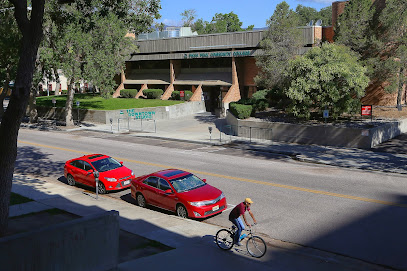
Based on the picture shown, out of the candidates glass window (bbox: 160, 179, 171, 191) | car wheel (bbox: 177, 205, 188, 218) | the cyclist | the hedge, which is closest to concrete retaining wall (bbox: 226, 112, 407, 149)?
glass window (bbox: 160, 179, 171, 191)

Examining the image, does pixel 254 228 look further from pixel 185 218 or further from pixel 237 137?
pixel 237 137

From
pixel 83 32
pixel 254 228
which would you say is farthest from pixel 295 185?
pixel 83 32

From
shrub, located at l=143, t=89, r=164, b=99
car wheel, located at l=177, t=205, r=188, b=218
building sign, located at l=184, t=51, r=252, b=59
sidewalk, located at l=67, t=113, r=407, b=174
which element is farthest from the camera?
shrub, located at l=143, t=89, r=164, b=99

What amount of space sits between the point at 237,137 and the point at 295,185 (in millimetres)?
14938

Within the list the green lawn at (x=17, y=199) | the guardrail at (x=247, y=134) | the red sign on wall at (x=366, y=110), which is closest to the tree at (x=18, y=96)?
the green lawn at (x=17, y=199)

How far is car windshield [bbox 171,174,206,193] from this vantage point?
1504 cm

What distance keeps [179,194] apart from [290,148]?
1453 cm

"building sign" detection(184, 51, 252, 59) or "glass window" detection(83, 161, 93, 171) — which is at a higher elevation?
"building sign" detection(184, 51, 252, 59)

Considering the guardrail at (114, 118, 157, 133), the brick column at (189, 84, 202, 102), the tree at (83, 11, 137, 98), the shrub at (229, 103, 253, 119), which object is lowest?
the guardrail at (114, 118, 157, 133)

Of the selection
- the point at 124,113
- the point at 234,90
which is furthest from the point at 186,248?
the point at 234,90

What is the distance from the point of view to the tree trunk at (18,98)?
33.7 ft

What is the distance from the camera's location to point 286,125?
3042 centimetres

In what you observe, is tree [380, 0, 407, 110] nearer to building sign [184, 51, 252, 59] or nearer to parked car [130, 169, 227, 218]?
building sign [184, 51, 252, 59]

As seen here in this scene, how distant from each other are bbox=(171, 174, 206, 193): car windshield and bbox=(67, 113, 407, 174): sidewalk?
10346 mm
